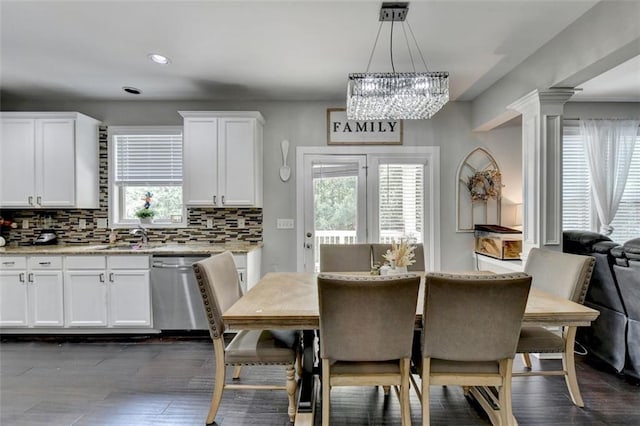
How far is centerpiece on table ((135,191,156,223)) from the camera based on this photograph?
3.60 metres

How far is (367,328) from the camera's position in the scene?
158 cm

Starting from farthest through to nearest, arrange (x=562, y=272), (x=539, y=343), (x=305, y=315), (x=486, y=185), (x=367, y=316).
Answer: (x=486, y=185)
(x=562, y=272)
(x=539, y=343)
(x=305, y=315)
(x=367, y=316)

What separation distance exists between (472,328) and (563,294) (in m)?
0.94

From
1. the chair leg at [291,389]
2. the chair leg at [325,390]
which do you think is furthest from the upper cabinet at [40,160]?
the chair leg at [325,390]

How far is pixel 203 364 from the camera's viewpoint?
273 cm

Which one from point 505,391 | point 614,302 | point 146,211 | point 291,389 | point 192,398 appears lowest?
point 192,398

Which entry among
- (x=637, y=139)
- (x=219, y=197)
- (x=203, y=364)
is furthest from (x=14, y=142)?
(x=637, y=139)

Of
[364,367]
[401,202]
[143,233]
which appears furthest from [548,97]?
[143,233]

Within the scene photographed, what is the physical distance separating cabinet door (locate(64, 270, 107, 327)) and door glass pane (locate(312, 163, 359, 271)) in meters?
2.22

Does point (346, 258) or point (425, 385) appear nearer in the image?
point (425, 385)

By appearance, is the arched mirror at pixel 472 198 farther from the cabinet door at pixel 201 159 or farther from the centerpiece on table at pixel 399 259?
the cabinet door at pixel 201 159

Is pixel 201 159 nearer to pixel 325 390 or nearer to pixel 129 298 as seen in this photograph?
pixel 129 298

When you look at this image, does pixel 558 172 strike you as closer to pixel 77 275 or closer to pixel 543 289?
pixel 543 289

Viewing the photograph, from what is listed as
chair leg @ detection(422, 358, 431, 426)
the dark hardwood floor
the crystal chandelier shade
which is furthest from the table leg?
the crystal chandelier shade
